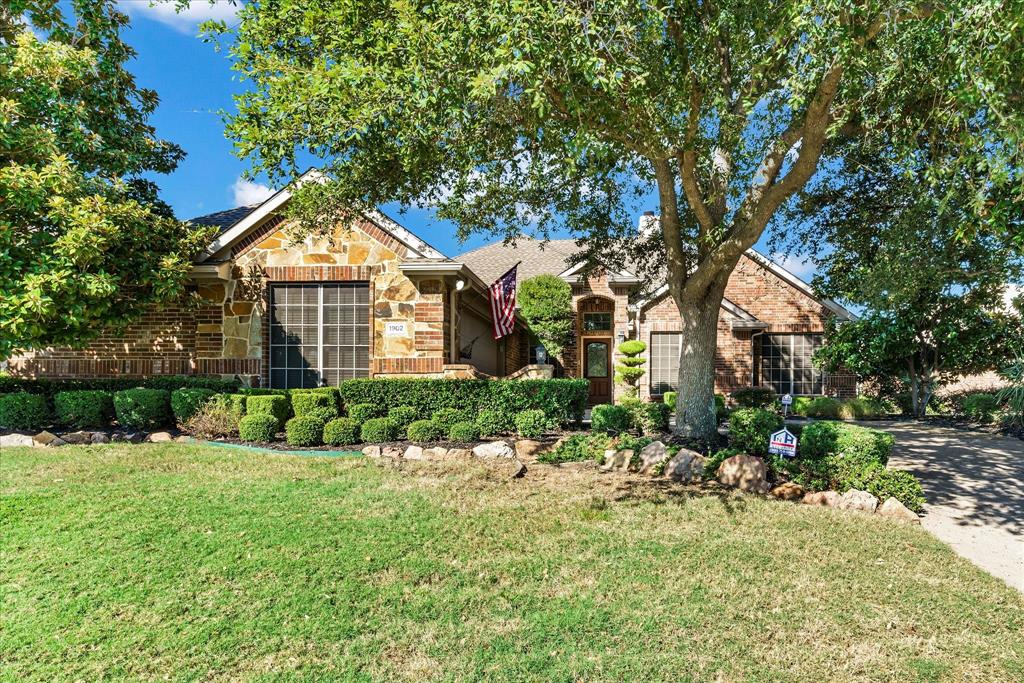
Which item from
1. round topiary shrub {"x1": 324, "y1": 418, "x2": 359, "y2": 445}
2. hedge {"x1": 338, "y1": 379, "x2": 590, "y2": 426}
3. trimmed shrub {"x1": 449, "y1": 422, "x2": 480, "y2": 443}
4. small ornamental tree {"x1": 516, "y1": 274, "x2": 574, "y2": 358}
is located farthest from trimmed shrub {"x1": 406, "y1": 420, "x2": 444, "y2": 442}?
small ornamental tree {"x1": 516, "y1": 274, "x2": 574, "y2": 358}

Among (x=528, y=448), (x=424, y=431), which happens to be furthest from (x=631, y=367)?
(x=424, y=431)

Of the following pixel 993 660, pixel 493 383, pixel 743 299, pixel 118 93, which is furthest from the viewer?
pixel 743 299

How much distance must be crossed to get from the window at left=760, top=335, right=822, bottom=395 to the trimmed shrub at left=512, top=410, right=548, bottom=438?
1194cm

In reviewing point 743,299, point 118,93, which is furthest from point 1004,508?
point 118,93

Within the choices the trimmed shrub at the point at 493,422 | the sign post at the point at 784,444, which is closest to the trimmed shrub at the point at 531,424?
the trimmed shrub at the point at 493,422

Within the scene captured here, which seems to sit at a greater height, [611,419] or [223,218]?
[223,218]

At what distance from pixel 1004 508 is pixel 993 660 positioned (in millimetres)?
4331

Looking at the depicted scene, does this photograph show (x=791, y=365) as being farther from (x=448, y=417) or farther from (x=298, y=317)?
(x=298, y=317)

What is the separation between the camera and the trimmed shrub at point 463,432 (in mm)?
9188

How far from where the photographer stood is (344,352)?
37.4ft

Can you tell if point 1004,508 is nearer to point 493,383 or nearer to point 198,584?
point 493,383

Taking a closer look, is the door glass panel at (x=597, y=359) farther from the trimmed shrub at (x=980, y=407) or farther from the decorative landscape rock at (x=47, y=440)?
the decorative landscape rock at (x=47, y=440)

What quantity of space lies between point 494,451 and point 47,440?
752cm

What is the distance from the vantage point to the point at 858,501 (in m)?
6.40
